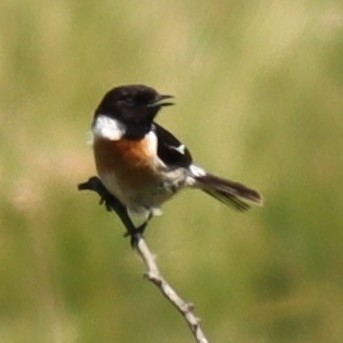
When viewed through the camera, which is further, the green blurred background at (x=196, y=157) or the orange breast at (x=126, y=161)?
the green blurred background at (x=196, y=157)

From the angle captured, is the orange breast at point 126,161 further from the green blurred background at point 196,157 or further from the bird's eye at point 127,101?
the green blurred background at point 196,157

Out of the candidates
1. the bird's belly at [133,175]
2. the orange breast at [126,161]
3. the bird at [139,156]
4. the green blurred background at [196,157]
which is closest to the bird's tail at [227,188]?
the bird at [139,156]

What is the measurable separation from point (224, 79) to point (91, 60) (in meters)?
0.65

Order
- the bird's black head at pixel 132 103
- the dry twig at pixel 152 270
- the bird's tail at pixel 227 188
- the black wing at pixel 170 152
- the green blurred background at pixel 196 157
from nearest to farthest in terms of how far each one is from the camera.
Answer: the dry twig at pixel 152 270
the bird's black head at pixel 132 103
the black wing at pixel 170 152
the bird's tail at pixel 227 188
the green blurred background at pixel 196 157

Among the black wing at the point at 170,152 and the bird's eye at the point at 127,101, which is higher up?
the bird's eye at the point at 127,101

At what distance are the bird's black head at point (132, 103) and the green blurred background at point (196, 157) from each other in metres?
1.30

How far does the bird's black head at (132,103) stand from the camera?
5539mm

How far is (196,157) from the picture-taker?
7520mm

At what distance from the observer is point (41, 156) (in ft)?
24.8

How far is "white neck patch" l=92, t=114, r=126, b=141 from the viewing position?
→ 220 inches

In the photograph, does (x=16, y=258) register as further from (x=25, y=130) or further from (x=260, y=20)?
(x=260, y=20)

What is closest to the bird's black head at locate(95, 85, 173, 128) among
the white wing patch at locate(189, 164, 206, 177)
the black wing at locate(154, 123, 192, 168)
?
the black wing at locate(154, 123, 192, 168)

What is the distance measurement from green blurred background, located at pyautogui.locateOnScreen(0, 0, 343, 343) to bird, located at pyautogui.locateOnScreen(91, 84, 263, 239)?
1010mm

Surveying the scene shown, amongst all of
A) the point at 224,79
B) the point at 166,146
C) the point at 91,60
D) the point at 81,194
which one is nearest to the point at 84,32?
the point at 91,60
